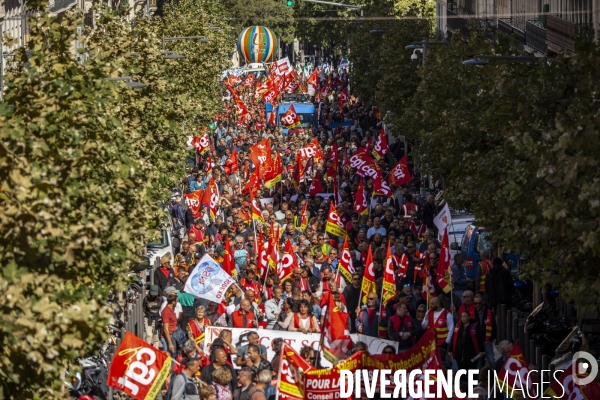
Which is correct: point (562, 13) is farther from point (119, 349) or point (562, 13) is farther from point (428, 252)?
point (119, 349)

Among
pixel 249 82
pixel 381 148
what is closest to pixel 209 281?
pixel 381 148

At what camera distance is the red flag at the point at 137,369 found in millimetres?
14953

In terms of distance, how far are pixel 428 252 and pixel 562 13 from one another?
54.6 ft

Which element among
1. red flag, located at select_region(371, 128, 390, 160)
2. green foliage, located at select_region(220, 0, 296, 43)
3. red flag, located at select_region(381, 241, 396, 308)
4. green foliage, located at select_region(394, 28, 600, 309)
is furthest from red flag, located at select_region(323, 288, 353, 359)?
green foliage, located at select_region(220, 0, 296, 43)

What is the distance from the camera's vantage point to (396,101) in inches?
1661

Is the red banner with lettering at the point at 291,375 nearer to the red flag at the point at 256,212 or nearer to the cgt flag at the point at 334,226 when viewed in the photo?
the cgt flag at the point at 334,226

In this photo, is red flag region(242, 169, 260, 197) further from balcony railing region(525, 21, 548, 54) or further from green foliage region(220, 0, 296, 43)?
green foliage region(220, 0, 296, 43)

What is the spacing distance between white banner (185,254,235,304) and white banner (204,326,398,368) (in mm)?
2236

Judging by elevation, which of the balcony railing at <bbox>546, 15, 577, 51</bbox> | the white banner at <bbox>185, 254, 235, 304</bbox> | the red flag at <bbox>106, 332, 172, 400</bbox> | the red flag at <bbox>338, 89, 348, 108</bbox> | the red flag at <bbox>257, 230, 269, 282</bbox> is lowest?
the red flag at <bbox>338, 89, 348, 108</bbox>

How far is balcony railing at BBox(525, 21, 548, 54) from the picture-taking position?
1531 inches

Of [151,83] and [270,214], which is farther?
[270,214]

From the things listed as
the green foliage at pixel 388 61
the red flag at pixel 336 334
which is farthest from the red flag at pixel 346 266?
the green foliage at pixel 388 61

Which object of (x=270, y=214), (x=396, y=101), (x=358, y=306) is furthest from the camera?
Result: (x=396, y=101)

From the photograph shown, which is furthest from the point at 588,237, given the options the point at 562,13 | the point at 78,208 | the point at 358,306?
the point at 562,13
